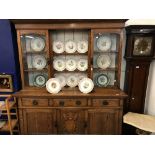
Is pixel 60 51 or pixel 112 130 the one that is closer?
pixel 112 130

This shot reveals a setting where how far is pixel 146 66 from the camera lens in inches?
80.7

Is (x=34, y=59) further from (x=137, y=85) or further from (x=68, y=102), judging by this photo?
(x=137, y=85)

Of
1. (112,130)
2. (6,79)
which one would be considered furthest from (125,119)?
(6,79)

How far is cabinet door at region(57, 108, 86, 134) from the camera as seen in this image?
1.96 m

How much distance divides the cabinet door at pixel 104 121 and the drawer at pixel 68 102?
0.48ft

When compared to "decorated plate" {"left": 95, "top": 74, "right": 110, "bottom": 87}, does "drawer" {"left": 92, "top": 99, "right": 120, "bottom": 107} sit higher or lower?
lower

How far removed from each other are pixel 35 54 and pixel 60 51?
1.29ft

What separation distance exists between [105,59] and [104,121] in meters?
0.90

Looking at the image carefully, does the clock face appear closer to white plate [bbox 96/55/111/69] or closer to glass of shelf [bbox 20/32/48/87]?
white plate [bbox 96/55/111/69]

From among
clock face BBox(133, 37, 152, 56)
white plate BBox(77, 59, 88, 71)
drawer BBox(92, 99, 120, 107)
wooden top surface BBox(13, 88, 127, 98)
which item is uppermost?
clock face BBox(133, 37, 152, 56)

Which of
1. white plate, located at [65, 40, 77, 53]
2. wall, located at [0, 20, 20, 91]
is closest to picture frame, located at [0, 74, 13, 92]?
wall, located at [0, 20, 20, 91]

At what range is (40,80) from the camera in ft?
7.32
